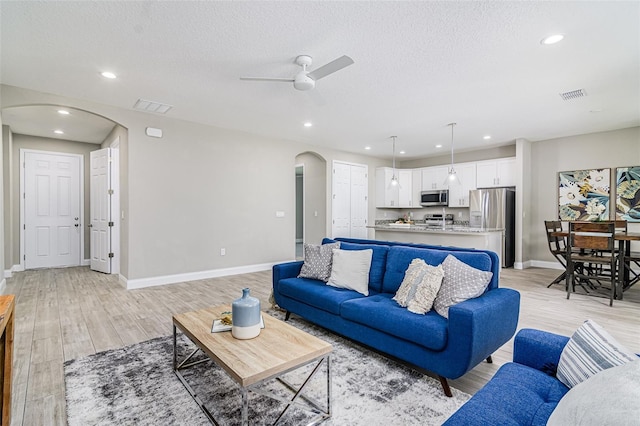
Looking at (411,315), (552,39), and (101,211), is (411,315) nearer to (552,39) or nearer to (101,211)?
(552,39)

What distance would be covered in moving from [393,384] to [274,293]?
1.74 m

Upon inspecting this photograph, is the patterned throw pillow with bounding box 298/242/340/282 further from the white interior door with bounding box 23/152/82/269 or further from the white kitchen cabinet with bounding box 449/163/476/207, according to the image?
the white interior door with bounding box 23/152/82/269

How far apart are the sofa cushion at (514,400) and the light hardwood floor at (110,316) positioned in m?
0.80

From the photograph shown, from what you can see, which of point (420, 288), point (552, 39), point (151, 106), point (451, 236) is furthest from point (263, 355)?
point (451, 236)

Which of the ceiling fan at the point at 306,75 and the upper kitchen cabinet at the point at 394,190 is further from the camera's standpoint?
the upper kitchen cabinet at the point at 394,190

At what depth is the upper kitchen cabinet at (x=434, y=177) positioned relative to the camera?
8000 mm

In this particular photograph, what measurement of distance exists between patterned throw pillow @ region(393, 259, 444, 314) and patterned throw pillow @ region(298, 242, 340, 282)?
0.90 m

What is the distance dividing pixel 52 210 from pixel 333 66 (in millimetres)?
6828

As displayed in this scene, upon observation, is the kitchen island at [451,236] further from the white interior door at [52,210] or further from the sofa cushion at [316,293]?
the white interior door at [52,210]

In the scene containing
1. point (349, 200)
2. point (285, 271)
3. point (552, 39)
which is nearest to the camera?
point (552, 39)

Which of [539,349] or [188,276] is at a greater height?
[539,349]

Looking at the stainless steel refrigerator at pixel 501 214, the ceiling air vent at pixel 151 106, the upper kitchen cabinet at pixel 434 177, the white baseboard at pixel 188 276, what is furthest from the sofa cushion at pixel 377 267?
the upper kitchen cabinet at pixel 434 177

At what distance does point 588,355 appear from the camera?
4.15 ft

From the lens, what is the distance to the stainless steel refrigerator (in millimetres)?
6508
